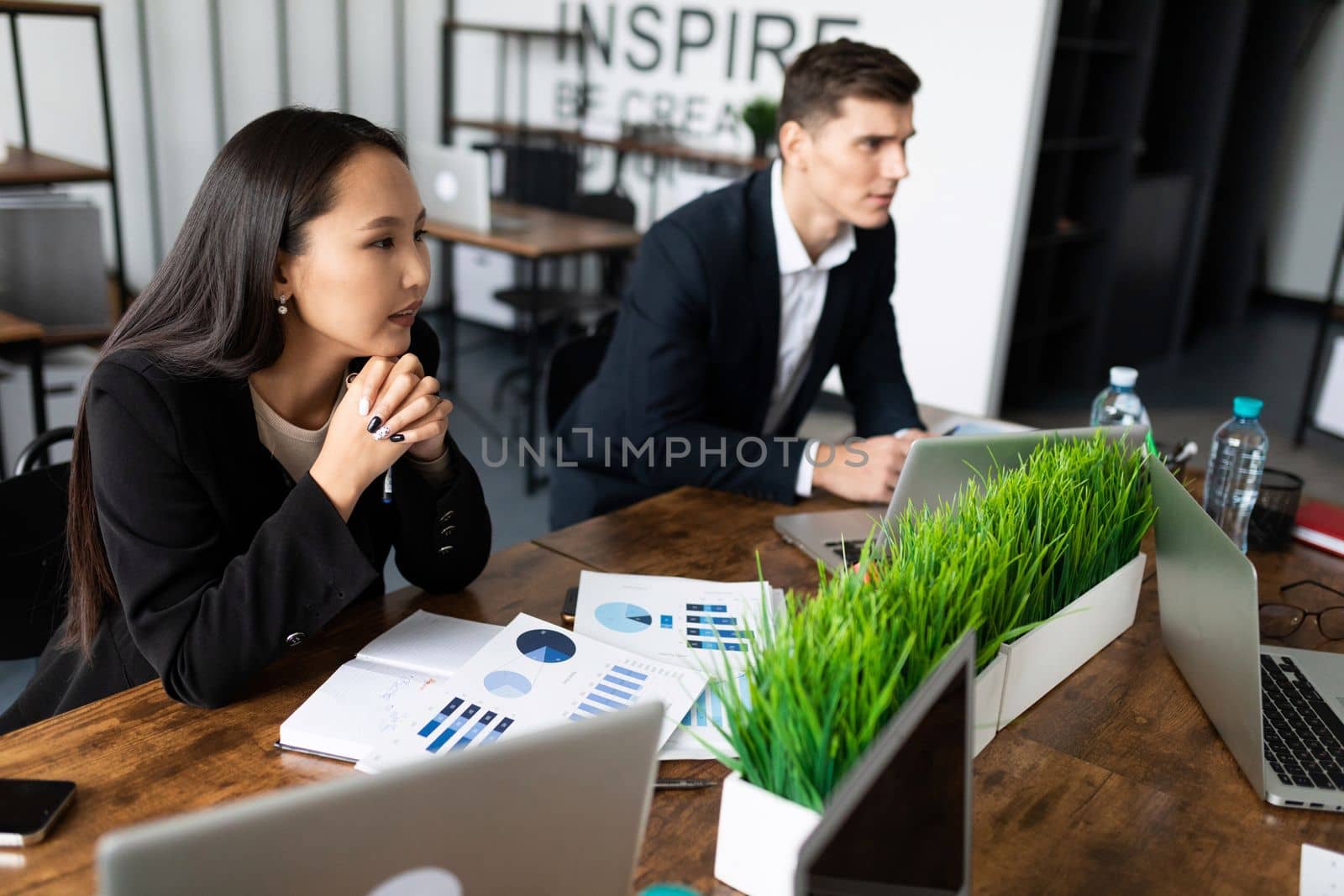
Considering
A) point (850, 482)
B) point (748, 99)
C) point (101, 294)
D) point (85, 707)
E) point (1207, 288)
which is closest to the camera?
point (85, 707)

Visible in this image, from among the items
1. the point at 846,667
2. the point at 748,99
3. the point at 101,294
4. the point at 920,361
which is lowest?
the point at 920,361

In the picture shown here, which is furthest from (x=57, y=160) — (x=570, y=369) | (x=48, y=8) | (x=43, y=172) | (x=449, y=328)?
(x=570, y=369)

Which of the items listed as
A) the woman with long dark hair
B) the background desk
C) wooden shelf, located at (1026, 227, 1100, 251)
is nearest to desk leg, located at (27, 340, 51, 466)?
the woman with long dark hair

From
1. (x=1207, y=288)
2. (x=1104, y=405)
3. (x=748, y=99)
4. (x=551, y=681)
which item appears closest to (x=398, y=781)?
(x=551, y=681)

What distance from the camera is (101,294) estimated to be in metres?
3.45

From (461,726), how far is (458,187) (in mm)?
3579

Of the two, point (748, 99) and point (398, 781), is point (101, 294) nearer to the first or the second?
point (748, 99)

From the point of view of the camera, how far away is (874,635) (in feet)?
2.97

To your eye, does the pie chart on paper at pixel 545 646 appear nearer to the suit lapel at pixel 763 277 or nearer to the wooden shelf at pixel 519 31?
the suit lapel at pixel 763 277

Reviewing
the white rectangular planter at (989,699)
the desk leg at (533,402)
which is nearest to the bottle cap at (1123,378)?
the white rectangular planter at (989,699)

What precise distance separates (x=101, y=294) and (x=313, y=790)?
3342mm

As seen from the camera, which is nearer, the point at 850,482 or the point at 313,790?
the point at 313,790

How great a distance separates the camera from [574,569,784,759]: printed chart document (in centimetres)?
118

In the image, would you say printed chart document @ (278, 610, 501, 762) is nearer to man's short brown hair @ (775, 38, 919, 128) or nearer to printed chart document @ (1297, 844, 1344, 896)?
printed chart document @ (1297, 844, 1344, 896)
